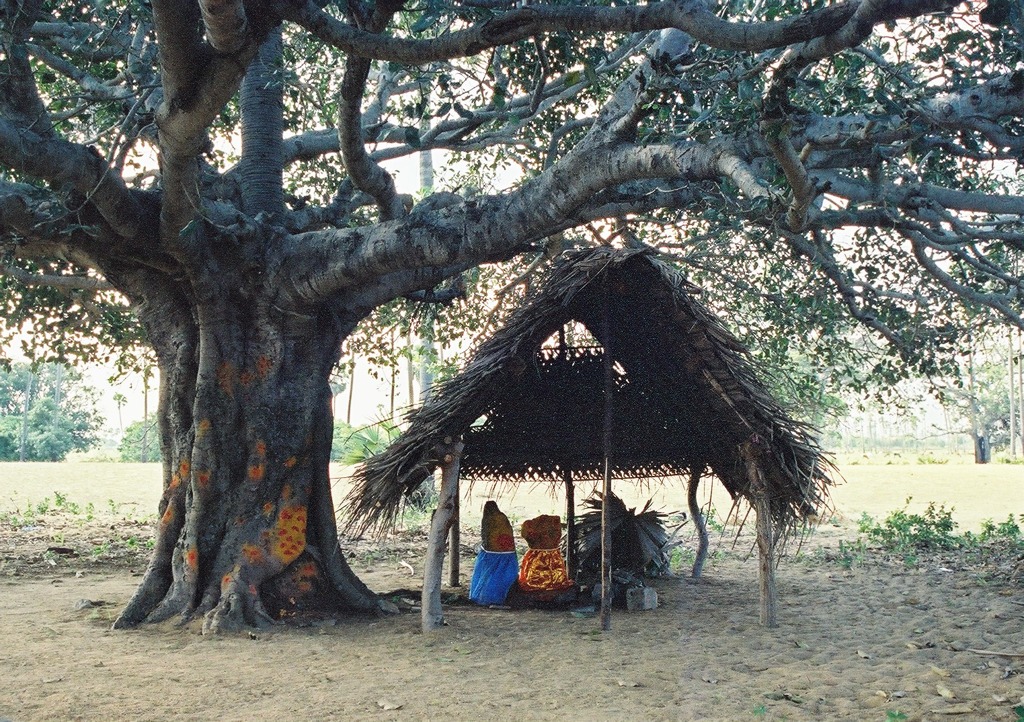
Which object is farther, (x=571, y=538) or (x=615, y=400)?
(x=571, y=538)

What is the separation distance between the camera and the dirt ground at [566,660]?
5059 mm

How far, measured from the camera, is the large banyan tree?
5.11 metres

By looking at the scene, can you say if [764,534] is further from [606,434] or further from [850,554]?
[850,554]

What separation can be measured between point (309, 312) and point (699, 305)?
334 centimetres

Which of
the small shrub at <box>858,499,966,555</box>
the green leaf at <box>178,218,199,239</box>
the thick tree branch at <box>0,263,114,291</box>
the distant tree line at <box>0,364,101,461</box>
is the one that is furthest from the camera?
the distant tree line at <box>0,364,101,461</box>

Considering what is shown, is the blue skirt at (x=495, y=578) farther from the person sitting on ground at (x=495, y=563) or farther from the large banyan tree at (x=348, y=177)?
the large banyan tree at (x=348, y=177)

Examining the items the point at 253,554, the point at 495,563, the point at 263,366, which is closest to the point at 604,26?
the point at 263,366

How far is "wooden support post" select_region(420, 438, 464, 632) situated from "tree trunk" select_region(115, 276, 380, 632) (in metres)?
0.80

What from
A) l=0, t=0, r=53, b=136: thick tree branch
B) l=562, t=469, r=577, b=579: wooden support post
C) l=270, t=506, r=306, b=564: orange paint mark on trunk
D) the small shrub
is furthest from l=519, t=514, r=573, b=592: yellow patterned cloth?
the small shrub

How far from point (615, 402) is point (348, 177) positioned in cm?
320

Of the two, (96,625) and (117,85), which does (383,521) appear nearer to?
(96,625)

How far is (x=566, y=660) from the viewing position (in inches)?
243

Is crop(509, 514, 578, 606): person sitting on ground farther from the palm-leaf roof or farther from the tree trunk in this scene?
the tree trunk

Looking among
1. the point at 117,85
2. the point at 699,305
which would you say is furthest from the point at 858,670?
the point at 117,85
